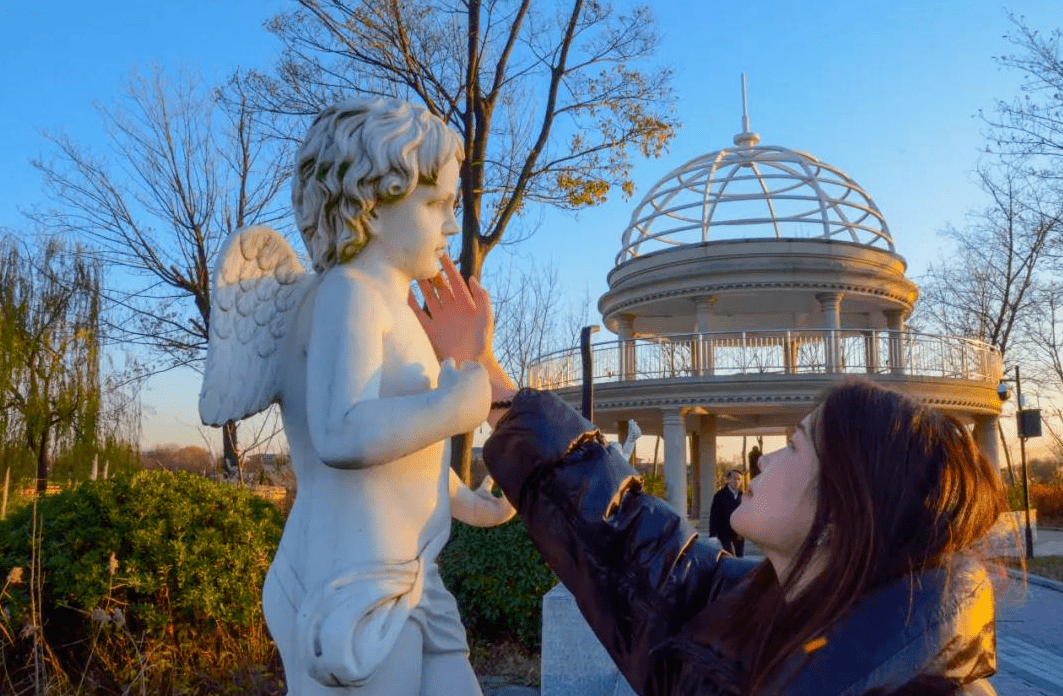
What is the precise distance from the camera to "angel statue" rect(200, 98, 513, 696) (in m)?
1.56

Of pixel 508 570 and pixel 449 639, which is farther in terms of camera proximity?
pixel 508 570

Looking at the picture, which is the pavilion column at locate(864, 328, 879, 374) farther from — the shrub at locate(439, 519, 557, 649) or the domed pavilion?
the shrub at locate(439, 519, 557, 649)

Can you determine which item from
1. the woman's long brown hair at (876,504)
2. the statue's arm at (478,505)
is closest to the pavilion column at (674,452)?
the statue's arm at (478,505)

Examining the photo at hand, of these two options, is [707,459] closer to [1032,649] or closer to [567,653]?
[1032,649]

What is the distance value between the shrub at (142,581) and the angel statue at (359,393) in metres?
3.45

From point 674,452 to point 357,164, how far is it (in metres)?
16.3

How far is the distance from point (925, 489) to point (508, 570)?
569cm

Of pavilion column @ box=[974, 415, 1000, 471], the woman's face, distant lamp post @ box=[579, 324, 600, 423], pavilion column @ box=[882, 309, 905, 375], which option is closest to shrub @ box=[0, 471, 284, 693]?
distant lamp post @ box=[579, 324, 600, 423]

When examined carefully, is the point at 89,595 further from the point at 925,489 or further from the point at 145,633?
the point at 925,489

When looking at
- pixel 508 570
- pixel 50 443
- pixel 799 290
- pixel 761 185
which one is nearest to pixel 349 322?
pixel 508 570

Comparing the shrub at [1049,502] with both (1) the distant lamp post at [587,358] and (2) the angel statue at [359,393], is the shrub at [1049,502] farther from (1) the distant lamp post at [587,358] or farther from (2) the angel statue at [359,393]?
(2) the angel statue at [359,393]

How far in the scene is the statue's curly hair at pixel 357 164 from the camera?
1.70 metres

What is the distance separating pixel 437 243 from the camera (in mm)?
→ 1843

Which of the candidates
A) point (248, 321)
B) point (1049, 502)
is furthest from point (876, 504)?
point (1049, 502)
